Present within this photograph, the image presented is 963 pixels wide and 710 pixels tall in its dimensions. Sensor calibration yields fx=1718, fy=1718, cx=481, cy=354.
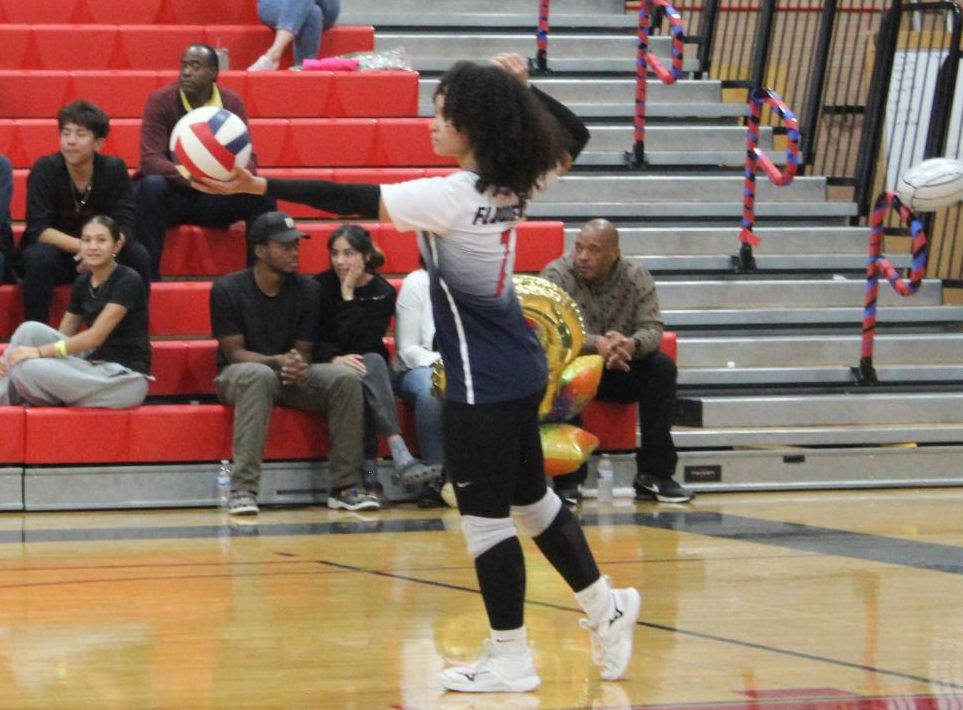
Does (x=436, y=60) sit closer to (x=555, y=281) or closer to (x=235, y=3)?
(x=235, y=3)

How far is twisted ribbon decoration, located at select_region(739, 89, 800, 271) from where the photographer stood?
9.92 metres

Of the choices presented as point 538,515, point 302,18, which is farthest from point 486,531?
point 302,18

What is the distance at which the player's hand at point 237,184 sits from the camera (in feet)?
14.2

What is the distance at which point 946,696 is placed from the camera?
4266mm

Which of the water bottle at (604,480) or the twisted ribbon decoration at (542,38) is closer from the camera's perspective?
the water bottle at (604,480)

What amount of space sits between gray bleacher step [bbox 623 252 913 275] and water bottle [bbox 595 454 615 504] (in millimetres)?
1992

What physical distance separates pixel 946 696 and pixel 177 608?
2.52 meters

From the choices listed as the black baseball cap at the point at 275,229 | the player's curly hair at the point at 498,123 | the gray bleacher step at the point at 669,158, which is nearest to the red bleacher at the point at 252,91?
the gray bleacher step at the point at 669,158

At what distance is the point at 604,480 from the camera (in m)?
8.70

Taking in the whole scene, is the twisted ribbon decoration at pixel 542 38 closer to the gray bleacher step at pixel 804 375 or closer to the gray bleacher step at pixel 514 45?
the gray bleacher step at pixel 514 45

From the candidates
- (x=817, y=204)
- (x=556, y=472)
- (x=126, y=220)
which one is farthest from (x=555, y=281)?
(x=817, y=204)

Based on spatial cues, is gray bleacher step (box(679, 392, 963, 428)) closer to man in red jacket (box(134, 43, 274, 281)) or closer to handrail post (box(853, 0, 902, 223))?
handrail post (box(853, 0, 902, 223))

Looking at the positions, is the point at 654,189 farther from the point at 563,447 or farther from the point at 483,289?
the point at 483,289

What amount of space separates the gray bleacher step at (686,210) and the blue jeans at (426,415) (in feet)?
7.24
